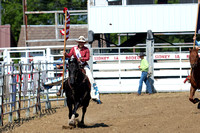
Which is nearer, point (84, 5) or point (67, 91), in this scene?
point (67, 91)

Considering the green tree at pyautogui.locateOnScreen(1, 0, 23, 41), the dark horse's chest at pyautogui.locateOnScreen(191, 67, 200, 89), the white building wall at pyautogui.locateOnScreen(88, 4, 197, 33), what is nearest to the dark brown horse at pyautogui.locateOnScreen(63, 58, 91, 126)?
the dark horse's chest at pyautogui.locateOnScreen(191, 67, 200, 89)

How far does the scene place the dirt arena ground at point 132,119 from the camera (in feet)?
33.7

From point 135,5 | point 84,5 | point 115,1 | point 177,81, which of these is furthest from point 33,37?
point 177,81

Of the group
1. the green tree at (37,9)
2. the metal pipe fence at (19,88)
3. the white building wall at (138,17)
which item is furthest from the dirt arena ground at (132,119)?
the green tree at (37,9)

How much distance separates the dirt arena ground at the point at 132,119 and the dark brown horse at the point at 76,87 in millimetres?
621

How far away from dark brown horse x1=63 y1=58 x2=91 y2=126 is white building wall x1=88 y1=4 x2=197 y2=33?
1269 centimetres

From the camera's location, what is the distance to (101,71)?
883 inches

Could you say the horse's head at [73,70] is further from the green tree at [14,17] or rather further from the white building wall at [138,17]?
the green tree at [14,17]

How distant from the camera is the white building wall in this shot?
23.9m

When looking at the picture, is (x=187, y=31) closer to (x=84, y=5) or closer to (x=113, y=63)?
(x=113, y=63)

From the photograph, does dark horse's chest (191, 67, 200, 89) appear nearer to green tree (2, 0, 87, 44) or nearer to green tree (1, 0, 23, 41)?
green tree (2, 0, 87, 44)

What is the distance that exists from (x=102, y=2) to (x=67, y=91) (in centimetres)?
1575

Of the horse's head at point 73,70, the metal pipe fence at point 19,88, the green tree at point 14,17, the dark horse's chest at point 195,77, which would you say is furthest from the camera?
the green tree at point 14,17

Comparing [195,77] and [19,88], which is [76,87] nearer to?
[19,88]
